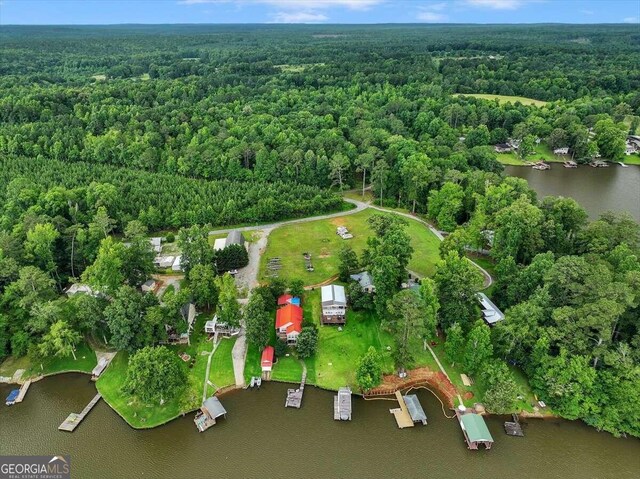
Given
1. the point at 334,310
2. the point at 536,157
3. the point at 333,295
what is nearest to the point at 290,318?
the point at 334,310

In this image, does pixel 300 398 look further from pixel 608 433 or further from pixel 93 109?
pixel 93 109

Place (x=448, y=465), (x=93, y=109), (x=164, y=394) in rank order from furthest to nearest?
(x=93, y=109)
(x=164, y=394)
(x=448, y=465)

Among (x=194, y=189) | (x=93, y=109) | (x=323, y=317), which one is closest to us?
(x=323, y=317)

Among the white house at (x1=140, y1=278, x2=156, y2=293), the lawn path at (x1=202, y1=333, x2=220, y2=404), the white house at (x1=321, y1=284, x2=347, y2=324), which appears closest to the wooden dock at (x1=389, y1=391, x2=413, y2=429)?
the white house at (x1=321, y1=284, x2=347, y2=324)

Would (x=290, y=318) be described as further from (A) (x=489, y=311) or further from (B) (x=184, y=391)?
(A) (x=489, y=311)

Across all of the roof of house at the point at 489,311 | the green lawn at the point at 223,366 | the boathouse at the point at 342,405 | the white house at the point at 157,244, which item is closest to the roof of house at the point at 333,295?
the boathouse at the point at 342,405

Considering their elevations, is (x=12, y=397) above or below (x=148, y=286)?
below

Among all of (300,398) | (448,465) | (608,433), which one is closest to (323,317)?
(300,398)
